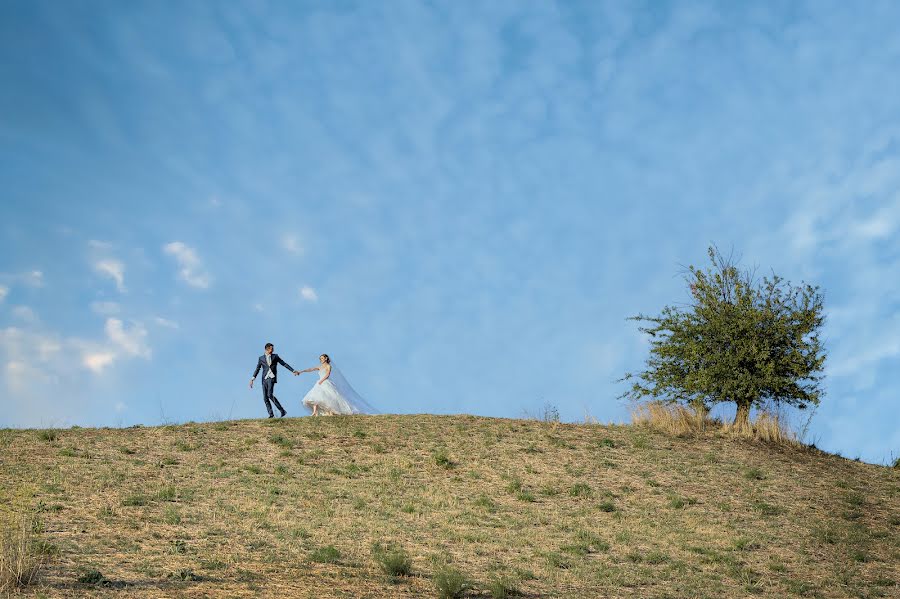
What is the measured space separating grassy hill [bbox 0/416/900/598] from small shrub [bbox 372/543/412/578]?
17 cm

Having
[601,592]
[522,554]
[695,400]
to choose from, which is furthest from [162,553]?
[695,400]

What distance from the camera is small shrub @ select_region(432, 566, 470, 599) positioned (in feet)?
41.2

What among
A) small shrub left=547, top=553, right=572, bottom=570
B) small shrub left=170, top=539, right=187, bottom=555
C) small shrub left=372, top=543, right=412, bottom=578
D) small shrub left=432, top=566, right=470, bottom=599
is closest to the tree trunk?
small shrub left=547, top=553, right=572, bottom=570

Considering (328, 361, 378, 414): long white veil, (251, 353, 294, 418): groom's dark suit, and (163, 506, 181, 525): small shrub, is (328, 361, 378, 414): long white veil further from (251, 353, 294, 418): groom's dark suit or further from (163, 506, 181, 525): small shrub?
(163, 506, 181, 525): small shrub

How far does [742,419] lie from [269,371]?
16.6 m

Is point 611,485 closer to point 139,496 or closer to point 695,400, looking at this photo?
point 695,400

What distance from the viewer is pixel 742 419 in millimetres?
28641

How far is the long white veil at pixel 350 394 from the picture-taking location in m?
→ 28.1

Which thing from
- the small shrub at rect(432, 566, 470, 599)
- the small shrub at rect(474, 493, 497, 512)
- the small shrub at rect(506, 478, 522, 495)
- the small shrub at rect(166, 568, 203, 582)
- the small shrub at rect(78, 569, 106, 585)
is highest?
the small shrub at rect(506, 478, 522, 495)

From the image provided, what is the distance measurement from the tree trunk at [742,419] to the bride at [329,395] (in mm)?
12896

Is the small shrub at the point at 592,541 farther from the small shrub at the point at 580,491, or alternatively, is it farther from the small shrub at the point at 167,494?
the small shrub at the point at 167,494

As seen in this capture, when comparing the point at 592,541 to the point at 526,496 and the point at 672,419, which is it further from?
the point at 672,419

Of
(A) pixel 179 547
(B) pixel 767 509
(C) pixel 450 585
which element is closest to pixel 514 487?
(B) pixel 767 509

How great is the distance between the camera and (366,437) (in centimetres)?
2497
